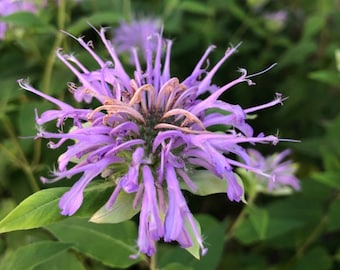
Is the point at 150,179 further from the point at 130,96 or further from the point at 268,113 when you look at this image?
the point at 268,113

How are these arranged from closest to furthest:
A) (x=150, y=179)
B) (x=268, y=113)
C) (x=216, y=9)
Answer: (x=150, y=179) → (x=268, y=113) → (x=216, y=9)

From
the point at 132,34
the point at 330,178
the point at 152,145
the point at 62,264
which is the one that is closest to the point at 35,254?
the point at 62,264

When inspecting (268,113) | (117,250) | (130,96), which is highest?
(130,96)

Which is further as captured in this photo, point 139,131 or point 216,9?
point 216,9

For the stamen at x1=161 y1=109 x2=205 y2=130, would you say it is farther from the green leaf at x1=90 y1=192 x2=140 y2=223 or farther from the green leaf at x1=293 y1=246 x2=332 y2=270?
the green leaf at x1=293 y1=246 x2=332 y2=270

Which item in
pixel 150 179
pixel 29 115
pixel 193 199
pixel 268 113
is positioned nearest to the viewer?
pixel 150 179

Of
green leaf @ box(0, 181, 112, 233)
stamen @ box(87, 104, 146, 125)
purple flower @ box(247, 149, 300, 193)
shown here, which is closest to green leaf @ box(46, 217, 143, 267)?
green leaf @ box(0, 181, 112, 233)

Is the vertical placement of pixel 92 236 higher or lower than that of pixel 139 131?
lower

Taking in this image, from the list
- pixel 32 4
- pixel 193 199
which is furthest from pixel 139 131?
pixel 32 4
